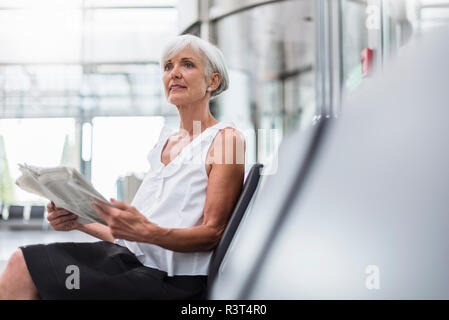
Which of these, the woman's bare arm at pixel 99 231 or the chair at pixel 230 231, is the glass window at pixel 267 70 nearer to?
the woman's bare arm at pixel 99 231

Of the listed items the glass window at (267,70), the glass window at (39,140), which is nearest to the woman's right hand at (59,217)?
the glass window at (39,140)

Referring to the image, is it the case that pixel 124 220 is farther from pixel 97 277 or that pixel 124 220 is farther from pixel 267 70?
pixel 267 70

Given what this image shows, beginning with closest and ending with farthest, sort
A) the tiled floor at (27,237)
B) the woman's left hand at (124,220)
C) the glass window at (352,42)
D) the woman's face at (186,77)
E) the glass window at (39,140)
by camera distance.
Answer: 1. the woman's left hand at (124,220)
2. the woman's face at (186,77)
3. the glass window at (352,42)
4. the glass window at (39,140)
5. the tiled floor at (27,237)

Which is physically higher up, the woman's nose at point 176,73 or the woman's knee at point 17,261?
the woman's nose at point 176,73

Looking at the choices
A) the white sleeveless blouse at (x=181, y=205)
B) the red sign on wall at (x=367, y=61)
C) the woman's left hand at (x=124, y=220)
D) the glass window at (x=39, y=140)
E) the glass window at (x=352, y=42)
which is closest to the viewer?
the woman's left hand at (x=124, y=220)

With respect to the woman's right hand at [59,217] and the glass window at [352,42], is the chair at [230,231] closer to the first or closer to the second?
the woman's right hand at [59,217]

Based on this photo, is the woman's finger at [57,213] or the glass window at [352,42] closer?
the woman's finger at [57,213]

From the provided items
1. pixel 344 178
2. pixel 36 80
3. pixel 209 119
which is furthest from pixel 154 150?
pixel 36 80

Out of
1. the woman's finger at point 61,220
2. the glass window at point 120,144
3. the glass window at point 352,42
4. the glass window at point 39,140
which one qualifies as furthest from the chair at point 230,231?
the glass window at point 120,144

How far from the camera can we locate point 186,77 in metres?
1.33

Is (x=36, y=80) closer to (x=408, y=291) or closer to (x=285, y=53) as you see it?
(x=285, y=53)

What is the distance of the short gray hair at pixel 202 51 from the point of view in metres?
1.34

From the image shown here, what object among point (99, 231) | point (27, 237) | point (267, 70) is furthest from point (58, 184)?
point (27, 237)

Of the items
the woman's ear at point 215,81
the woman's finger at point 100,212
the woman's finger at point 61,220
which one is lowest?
the woman's finger at point 61,220
